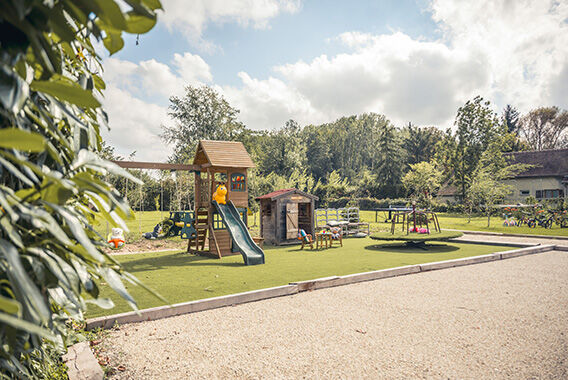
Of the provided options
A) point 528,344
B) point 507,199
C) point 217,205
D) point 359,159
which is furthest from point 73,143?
point 359,159

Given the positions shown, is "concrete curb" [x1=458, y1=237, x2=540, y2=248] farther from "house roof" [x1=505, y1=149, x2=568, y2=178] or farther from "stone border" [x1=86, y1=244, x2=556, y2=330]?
"house roof" [x1=505, y1=149, x2=568, y2=178]

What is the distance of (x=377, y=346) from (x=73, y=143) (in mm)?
4149

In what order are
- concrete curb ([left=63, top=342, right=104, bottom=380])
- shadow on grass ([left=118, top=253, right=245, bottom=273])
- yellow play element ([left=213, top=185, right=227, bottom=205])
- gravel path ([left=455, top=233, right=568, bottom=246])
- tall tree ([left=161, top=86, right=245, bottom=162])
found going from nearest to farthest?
1. concrete curb ([left=63, top=342, right=104, bottom=380])
2. shadow on grass ([left=118, top=253, right=245, bottom=273])
3. yellow play element ([left=213, top=185, right=227, bottom=205])
4. gravel path ([left=455, top=233, right=568, bottom=246])
5. tall tree ([left=161, top=86, right=245, bottom=162])

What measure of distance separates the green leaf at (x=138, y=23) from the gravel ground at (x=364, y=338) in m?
3.51

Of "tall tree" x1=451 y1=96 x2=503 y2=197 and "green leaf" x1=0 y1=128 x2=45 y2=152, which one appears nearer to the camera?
"green leaf" x1=0 y1=128 x2=45 y2=152

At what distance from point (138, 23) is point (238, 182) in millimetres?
12337

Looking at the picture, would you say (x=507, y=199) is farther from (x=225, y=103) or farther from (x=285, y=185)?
(x=225, y=103)

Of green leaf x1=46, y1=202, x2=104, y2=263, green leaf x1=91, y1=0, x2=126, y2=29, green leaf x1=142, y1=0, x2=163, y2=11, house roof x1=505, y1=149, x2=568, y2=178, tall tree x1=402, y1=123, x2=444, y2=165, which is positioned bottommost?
green leaf x1=46, y1=202, x2=104, y2=263

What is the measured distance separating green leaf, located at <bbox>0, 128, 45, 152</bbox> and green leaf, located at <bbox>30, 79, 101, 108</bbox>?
139mm

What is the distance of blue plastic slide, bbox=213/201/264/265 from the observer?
10.1m

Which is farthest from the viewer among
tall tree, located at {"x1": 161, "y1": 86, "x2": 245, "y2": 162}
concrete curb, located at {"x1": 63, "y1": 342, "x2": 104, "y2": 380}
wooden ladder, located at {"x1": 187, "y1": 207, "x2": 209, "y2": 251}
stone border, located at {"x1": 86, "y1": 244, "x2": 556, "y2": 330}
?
tall tree, located at {"x1": 161, "y1": 86, "x2": 245, "y2": 162}

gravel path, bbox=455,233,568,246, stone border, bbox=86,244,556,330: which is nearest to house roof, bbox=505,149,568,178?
gravel path, bbox=455,233,568,246

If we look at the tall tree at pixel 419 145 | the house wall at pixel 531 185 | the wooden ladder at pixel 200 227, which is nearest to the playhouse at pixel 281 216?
the wooden ladder at pixel 200 227

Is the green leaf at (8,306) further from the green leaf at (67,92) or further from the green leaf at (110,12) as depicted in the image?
the green leaf at (110,12)
